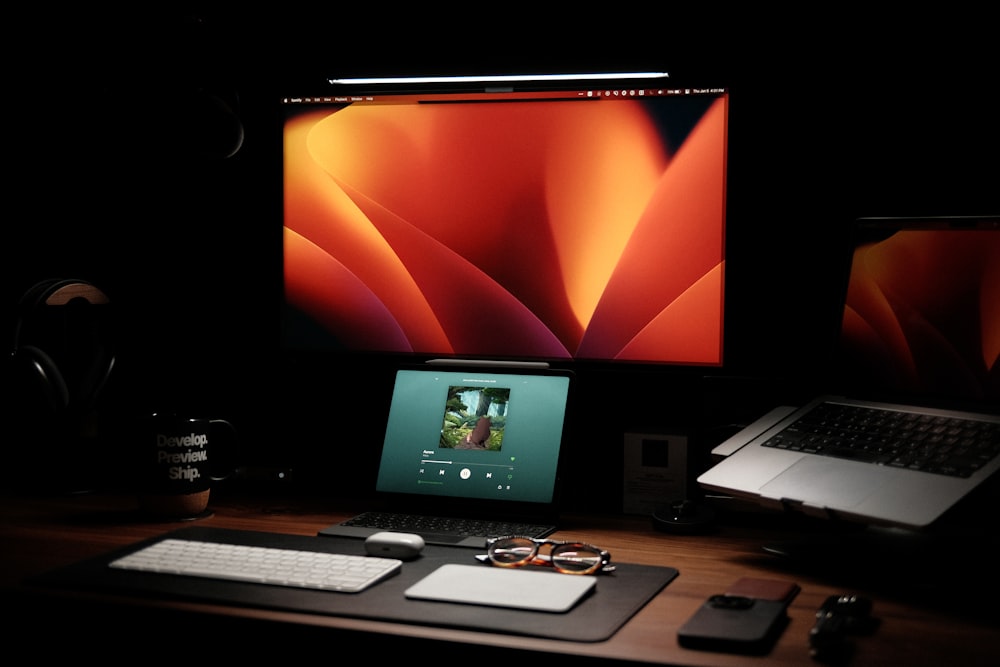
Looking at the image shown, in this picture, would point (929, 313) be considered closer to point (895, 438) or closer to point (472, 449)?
point (895, 438)

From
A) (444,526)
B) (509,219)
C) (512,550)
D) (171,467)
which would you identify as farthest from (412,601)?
(509,219)

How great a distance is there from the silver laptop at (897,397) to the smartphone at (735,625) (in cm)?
22

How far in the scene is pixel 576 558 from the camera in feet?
4.49

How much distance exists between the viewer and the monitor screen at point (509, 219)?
170cm

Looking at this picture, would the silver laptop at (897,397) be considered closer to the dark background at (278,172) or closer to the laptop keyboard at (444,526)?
the dark background at (278,172)

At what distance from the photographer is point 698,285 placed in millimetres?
1693

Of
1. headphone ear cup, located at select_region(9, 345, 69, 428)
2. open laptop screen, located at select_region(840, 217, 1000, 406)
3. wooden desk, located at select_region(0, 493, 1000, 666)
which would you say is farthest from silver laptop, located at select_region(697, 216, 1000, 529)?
headphone ear cup, located at select_region(9, 345, 69, 428)

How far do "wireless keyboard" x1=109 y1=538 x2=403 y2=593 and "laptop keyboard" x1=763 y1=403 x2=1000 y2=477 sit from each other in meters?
0.62

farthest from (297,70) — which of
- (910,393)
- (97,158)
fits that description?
(910,393)

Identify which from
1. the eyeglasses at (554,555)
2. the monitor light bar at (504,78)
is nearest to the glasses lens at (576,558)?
the eyeglasses at (554,555)

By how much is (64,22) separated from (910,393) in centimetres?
170

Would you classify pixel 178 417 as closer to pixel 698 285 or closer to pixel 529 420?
pixel 529 420

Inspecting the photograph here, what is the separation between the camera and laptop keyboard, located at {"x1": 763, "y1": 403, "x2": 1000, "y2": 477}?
1.33m

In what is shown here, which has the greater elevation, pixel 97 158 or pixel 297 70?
pixel 297 70
